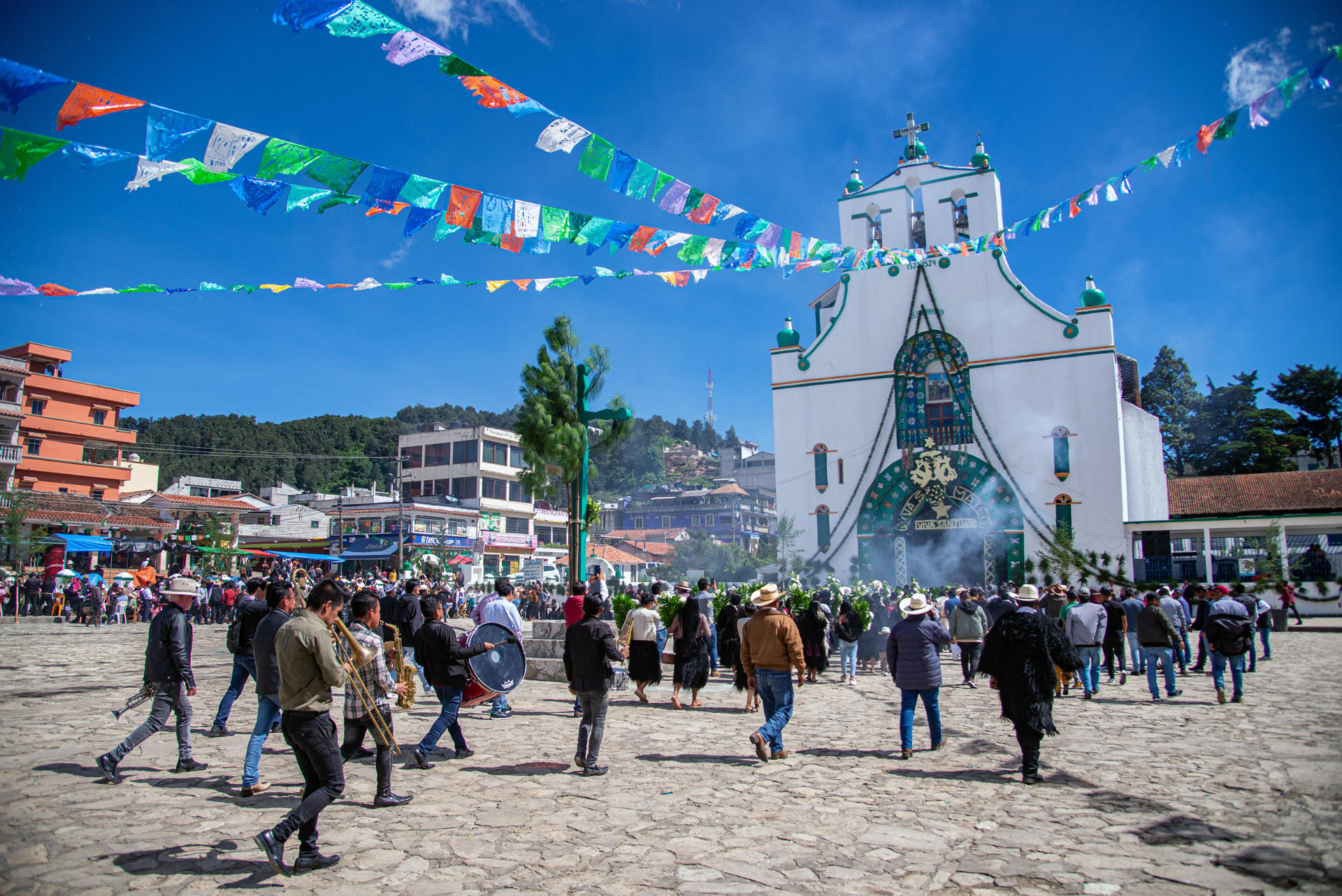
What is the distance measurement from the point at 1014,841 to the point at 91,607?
1130 inches

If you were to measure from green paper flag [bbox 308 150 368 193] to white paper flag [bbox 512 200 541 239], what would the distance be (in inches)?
78.6

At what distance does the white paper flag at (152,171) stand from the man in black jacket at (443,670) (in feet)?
16.8

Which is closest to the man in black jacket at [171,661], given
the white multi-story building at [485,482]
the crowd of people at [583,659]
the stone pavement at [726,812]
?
the crowd of people at [583,659]

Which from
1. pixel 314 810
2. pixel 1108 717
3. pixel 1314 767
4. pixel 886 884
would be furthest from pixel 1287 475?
pixel 314 810

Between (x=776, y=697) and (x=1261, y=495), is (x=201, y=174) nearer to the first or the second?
(x=776, y=697)

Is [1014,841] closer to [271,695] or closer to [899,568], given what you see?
[271,695]

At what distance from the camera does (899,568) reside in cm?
3291

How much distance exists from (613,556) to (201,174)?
4809cm

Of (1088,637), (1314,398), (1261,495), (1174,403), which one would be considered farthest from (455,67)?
(1174,403)

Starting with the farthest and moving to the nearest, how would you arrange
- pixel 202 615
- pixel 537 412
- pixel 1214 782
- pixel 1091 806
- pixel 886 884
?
pixel 202 615 < pixel 537 412 < pixel 1214 782 < pixel 1091 806 < pixel 886 884

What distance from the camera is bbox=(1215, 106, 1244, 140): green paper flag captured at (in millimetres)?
8680

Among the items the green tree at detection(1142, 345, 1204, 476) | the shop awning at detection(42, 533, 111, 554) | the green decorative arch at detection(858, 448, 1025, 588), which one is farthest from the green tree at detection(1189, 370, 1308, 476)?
the shop awning at detection(42, 533, 111, 554)

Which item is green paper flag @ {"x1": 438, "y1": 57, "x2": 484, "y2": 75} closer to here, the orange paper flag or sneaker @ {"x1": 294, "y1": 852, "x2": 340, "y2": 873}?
the orange paper flag

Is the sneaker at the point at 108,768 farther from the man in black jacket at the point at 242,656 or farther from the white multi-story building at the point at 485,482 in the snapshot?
the white multi-story building at the point at 485,482
